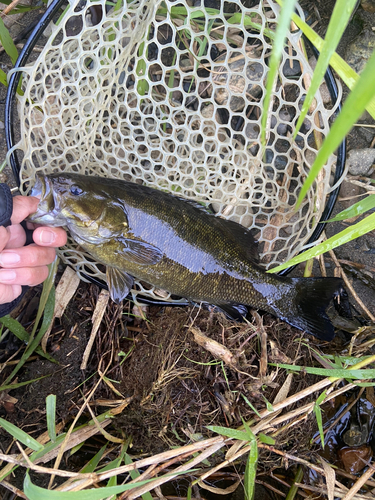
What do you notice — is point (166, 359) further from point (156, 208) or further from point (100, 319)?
point (156, 208)

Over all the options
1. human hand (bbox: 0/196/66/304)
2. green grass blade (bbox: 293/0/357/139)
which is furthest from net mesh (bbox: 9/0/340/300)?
green grass blade (bbox: 293/0/357/139)

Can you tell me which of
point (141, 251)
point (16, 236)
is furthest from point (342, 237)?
point (16, 236)

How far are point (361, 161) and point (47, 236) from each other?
2336 mm

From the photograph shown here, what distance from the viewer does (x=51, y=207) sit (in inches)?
86.1

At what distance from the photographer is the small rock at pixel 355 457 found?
2818 millimetres

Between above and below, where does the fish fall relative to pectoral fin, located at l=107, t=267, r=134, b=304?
above

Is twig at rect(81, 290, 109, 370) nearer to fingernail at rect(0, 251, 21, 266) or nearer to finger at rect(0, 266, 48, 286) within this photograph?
finger at rect(0, 266, 48, 286)

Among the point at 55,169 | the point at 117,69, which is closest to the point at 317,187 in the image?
the point at 117,69

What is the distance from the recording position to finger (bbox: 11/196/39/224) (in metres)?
2.09

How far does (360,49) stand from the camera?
2746 mm

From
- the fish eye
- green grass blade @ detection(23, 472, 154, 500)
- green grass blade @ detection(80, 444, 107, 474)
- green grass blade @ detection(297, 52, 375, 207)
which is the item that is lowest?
green grass blade @ detection(80, 444, 107, 474)

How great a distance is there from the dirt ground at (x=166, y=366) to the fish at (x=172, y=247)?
0.64ft

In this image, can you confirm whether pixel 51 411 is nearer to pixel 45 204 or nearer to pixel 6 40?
pixel 45 204

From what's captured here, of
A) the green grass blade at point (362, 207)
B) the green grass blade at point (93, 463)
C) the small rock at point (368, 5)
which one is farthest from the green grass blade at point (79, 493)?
the small rock at point (368, 5)
